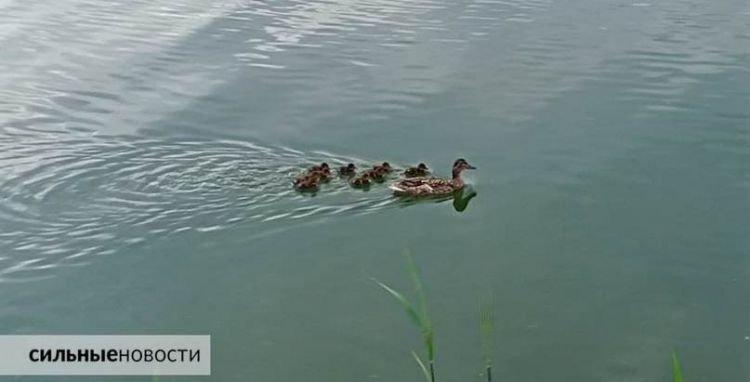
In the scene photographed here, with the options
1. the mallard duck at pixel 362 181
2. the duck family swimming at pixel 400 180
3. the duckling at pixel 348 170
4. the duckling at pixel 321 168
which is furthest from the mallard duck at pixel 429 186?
the duckling at pixel 321 168

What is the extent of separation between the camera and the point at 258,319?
17.3 ft

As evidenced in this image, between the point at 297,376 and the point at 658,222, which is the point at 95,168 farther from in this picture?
the point at 658,222

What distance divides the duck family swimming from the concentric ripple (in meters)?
0.05

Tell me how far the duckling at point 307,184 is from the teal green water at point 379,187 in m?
0.05

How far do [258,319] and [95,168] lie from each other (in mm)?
1961

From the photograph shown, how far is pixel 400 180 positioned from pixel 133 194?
143cm

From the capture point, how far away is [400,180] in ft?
22.2

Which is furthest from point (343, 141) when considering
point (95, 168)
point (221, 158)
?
point (95, 168)

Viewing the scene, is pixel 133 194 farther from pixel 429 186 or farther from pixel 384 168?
pixel 429 186

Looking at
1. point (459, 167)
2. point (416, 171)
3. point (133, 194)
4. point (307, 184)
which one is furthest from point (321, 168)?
point (133, 194)

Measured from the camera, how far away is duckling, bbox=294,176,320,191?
6.53m

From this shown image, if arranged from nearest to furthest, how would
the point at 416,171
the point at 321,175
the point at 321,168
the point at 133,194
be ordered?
the point at 133,194, the point at 321,175, the point at 321,168, the point at 416,171

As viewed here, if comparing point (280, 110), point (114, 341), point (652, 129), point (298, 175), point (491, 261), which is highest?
point (280, 110)

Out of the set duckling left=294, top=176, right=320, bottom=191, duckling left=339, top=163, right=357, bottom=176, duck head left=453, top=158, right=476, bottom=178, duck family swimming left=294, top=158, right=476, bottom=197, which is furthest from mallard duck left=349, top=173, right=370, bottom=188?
duck head left=453, top=158, right=476, bottom=178
